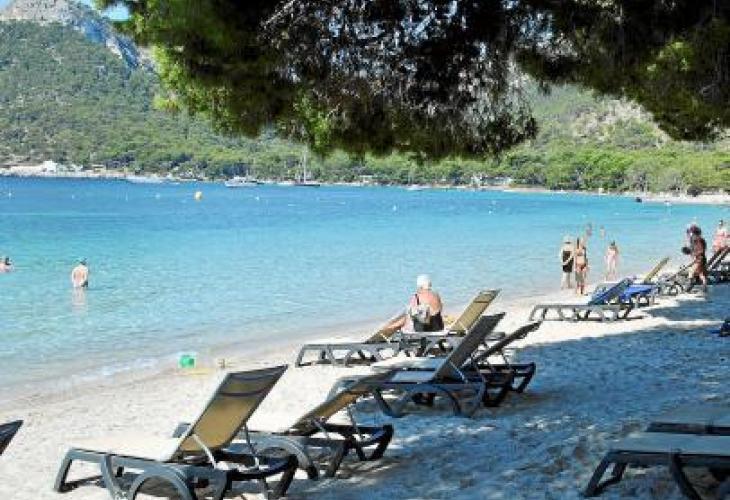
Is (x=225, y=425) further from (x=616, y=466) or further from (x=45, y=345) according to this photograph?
(x=45, y=345)

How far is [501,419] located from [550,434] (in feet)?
2.42

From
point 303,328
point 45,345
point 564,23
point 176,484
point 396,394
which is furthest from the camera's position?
point 303,328

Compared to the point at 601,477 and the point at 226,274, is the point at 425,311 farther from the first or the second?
the point at 226,274

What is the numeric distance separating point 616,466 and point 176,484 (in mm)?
2390

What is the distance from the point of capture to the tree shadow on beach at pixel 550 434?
5648 mm

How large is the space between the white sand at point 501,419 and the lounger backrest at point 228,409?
669 mm

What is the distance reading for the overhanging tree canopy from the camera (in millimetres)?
5539

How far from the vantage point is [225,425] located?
214 inches

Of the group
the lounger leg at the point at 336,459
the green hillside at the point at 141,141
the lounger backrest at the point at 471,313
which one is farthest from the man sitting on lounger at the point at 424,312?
the green hillside at the point at 141,141

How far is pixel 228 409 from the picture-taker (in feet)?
17.6

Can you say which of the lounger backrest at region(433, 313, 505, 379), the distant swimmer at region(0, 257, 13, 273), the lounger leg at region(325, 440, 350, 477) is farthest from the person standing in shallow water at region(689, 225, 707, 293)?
the distant swimmer at region(0, 257, 13, 273)

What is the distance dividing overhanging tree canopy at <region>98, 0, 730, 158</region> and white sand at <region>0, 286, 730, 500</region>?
7.09 ft

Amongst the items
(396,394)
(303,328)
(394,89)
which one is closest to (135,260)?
(303,328)

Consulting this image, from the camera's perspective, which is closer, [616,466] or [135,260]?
[616,466]
